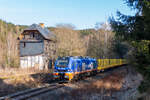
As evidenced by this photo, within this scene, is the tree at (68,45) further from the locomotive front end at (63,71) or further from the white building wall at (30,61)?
the locomotive front end at (63,71)

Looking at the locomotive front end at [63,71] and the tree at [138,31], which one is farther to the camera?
the locomotive front end at [63,71]

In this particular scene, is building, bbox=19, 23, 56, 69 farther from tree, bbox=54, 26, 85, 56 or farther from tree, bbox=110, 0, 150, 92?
tree, bbox=110, 0, 150, 92

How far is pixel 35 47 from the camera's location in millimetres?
37688

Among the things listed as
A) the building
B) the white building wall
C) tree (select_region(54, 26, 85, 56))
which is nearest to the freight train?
tree (select_region(54, 26, 85, 56))

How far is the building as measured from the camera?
1329 inches

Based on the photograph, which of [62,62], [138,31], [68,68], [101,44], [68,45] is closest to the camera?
[138,31]

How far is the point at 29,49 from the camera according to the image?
3869cm

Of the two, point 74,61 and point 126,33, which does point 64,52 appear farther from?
point 126,33

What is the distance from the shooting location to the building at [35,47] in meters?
33.8

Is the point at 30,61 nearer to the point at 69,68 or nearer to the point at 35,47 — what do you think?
the point at 35,47

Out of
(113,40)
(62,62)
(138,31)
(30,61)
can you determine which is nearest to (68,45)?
(30,61)

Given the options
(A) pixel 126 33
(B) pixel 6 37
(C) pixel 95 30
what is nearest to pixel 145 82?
(A) pixel 126 33

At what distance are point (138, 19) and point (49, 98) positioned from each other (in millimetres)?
7524

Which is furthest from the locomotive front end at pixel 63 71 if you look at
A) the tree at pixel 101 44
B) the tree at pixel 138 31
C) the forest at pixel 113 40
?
the tree at pixel 101 44
